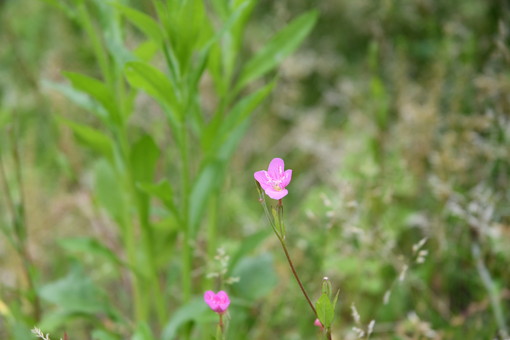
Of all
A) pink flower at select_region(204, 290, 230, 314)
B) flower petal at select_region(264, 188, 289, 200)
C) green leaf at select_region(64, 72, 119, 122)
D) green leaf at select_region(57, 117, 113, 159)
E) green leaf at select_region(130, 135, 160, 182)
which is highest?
green leaf at select_region(57, 117, 113, 159)

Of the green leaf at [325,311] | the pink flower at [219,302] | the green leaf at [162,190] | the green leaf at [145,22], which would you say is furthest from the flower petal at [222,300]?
the green leaf at [145,22]

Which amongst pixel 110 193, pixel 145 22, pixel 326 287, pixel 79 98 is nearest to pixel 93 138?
pixel 79 98

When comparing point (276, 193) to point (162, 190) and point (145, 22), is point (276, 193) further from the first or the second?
point (145, 22)

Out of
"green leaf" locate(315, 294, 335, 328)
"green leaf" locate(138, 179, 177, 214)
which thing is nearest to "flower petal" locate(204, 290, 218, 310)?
"green leaf" locate(315, 294, 335, 328)

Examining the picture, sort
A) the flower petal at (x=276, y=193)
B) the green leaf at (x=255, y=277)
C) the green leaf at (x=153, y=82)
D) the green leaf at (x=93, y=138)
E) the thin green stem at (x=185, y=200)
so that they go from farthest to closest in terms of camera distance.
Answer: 1. the green leaf at (x=255, y=277)
2. the green leaf at (x=93, y=138)
3. the thin green stem at (x=185, y=200)
4. the green leaf at (x=153, y=82)
5. the flower petal at (x=276, y=193)

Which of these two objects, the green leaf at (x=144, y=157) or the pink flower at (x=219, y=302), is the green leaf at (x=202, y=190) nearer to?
the green leaf at (x=144, y=157)

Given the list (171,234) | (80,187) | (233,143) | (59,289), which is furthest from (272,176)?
(80,187)

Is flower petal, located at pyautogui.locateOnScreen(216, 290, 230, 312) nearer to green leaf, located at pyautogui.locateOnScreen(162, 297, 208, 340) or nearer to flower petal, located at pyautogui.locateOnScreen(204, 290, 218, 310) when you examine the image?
flower petal, located at pyautogui.locateOnScreen(204, 290, 218, 310)
